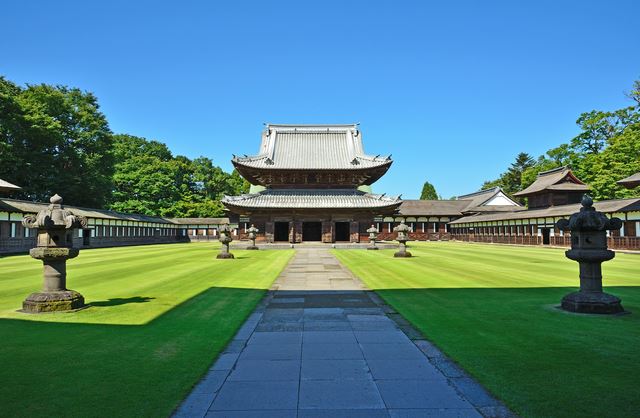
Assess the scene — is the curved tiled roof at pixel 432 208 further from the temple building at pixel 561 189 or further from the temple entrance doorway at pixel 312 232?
the temple entrance doorway at pixel 312 232

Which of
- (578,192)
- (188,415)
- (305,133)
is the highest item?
(305,133)

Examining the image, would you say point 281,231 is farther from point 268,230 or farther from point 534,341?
point 534,341

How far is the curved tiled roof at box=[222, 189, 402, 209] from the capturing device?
41344 mm

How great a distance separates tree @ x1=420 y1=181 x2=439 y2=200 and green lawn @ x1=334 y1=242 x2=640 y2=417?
10256cm

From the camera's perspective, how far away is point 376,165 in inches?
1703

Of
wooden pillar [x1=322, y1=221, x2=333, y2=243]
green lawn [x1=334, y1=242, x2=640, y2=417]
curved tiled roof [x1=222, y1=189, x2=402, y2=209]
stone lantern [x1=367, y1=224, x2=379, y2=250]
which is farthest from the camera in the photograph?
wooden pillar [x1=322, y1=221, x2=333, y2=243]

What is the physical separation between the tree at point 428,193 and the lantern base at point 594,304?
10753 cm

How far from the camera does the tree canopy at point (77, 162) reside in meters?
44.5

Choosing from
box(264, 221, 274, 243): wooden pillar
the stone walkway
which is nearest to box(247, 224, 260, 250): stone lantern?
box(264, 221, 274, 243): wooden pillar

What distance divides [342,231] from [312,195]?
18.3 ft

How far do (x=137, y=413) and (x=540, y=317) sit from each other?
801cm

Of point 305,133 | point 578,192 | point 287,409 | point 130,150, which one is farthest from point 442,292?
point 130,150

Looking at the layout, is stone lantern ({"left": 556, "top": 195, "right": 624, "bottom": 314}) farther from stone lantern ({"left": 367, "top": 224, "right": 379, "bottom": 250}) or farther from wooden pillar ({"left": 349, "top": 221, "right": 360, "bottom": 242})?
wooden pillar ({"left": 349, "top": 221, "right": 360, "bottom": 242})

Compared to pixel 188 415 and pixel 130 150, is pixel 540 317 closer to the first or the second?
pixel 188 415
